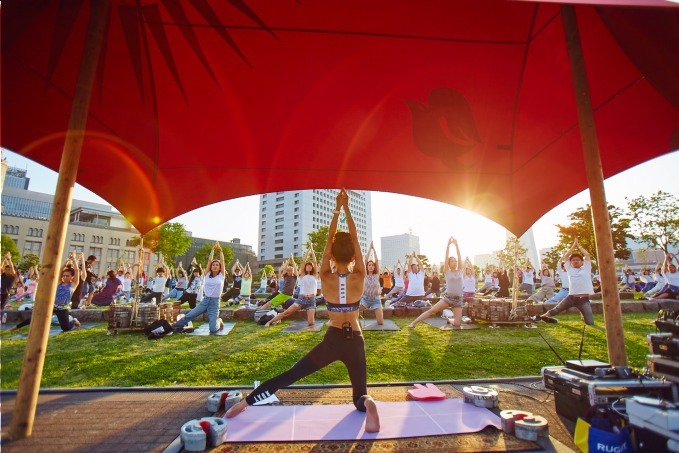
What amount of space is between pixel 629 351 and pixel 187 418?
7.90 m

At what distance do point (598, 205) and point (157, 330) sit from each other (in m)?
9.44

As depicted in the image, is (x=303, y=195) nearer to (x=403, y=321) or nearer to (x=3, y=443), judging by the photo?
(x=403, y=321)

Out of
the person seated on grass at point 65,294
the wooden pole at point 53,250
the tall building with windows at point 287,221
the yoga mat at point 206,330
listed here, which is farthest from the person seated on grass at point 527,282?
the tall building with windows at point 287,221

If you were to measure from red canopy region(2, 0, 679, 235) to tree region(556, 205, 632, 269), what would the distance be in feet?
98.9

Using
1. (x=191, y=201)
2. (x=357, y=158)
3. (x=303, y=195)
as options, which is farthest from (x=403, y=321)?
(x=303, y=195)

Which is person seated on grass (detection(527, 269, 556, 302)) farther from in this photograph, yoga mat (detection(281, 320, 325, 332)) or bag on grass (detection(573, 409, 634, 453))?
bag on grass (detection(573, 409, 634, 453))

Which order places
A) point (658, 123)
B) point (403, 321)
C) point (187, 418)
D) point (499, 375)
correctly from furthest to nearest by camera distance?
point (403, 321) → point (499, 375) → point (658, 123) → point (187, 418)

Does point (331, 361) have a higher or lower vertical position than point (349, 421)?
higher

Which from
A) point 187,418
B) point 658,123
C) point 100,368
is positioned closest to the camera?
point 187,418

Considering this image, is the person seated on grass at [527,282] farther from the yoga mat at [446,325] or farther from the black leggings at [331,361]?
the black leggings at [331,361]

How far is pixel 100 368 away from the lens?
5789 millimetres

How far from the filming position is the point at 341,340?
143 inches

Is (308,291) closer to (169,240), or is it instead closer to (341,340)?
(341,340)

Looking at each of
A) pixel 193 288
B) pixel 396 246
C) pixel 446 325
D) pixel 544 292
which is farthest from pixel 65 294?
pixel 396 246
